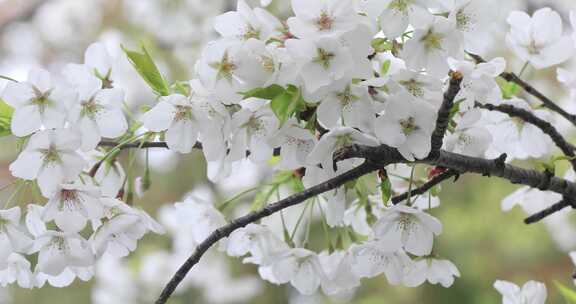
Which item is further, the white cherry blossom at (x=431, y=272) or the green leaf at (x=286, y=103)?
the white cherry blossom at (x=431, y=272)

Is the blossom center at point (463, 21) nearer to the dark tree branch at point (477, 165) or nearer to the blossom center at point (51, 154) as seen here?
the dark tree branch at point (477, 165)

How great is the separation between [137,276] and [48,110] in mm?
2916

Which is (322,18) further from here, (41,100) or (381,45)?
(41,100)

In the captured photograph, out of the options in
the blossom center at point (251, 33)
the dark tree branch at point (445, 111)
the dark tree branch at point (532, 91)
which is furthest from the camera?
the dark tree branch at point (532, 91)

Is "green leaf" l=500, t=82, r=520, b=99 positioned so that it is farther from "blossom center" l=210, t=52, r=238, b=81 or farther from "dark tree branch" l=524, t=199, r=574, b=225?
"blossom center" l=210, t=52, r=238, b=81

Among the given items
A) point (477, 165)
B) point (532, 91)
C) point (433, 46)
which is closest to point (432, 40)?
point (433, 46)

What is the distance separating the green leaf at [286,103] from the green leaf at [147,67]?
0.41 ft

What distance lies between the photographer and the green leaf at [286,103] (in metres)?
0.62

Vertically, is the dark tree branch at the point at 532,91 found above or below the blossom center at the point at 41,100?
below

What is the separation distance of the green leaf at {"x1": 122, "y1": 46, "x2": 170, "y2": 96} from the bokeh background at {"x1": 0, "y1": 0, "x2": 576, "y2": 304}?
2671mm

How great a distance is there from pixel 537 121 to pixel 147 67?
1.17ft

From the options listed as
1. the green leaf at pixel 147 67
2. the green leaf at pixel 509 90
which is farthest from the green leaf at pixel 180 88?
the green leaf at pixel 509 90

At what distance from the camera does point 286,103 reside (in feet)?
2.06

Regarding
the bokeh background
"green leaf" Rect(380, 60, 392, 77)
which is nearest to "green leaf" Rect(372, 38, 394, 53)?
"green leaf" Rect(380, 60, 392, 77)
